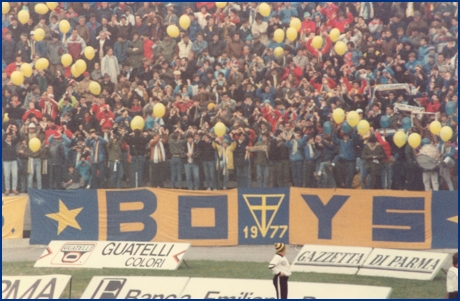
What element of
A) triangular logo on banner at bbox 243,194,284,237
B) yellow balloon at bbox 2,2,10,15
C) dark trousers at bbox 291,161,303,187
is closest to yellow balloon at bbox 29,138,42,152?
yellow balloon at bbox 2,2,10,15

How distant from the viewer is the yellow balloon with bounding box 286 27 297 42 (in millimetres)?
26188

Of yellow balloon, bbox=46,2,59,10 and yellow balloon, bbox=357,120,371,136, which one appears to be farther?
yellow balloon, bbox=46,2,59,10

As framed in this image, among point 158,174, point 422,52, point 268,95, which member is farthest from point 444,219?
point 158,174

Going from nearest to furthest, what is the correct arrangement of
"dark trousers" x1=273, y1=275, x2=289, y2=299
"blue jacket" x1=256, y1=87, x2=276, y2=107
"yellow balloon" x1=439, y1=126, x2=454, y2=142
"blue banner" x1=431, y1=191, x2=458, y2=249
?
"dark trousers" x1=273, y1=275, x2=289, y2=299
"blue banner" x1=431, y1=191, x2=458, y2=249
"yellow balloon" x1=439, y1=126, x2=454, y2=142
"blue jacket" x1=256, y1=87, x2=276, y2=107

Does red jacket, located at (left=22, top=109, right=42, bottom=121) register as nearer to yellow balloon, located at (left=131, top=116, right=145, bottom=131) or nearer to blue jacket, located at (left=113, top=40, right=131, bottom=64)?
yellow balloon, located at (left=131, top=116, right=145, bottom=131)

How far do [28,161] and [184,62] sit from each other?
5.47 metres

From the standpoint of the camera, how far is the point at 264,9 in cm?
2694

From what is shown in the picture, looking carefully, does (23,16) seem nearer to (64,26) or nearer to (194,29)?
(64,26)

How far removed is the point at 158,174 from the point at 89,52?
5.18 m

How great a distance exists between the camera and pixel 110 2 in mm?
27750

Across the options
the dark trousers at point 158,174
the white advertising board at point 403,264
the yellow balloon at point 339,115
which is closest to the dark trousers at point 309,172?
the yellow balloon at point 339,115

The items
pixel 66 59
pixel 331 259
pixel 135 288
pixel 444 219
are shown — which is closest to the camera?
pixel 135 288

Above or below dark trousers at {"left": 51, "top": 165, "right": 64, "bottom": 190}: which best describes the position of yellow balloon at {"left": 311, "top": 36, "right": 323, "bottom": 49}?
above

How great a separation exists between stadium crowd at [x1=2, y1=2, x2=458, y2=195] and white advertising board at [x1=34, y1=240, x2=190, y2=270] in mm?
4143
